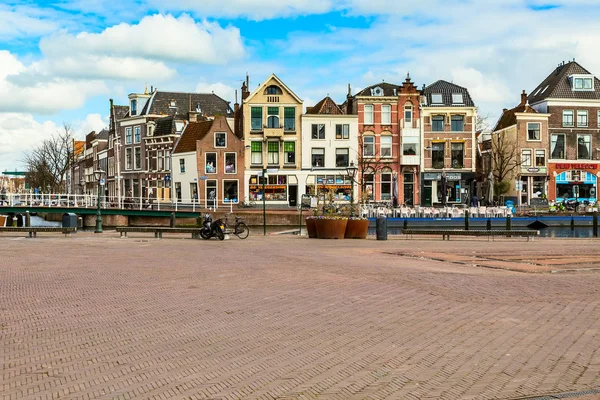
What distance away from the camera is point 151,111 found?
222ft

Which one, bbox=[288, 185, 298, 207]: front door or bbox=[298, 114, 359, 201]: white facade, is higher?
bbox=[298, 114, 359, 201]: white facade

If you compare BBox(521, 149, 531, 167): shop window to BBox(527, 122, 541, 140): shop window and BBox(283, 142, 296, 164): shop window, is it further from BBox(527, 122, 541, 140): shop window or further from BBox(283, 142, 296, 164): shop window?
BBox(283, 142, 296, 164): shop window

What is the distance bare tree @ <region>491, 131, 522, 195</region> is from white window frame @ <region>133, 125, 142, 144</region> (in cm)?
3564

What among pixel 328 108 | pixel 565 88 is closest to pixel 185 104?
pixel 328 108

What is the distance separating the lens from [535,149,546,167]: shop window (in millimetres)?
59812

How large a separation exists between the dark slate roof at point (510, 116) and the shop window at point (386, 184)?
12982 mm

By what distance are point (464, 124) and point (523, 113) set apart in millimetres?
5502

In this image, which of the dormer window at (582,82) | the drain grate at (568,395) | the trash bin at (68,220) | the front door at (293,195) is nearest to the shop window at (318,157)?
the front door at (293,195)

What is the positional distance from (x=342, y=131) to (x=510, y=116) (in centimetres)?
1696

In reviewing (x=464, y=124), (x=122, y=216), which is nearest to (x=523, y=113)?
(x=464, y=124)

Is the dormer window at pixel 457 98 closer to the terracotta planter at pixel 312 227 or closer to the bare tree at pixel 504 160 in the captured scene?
the bare tree at pixel 504 160

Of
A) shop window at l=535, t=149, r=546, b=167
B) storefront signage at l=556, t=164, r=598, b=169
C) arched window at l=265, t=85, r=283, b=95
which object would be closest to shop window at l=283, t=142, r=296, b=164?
arched window at l=265, t=85, r=283, b=95

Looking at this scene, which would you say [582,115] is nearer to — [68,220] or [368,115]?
[368,115]

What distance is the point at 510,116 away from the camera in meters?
63.3
